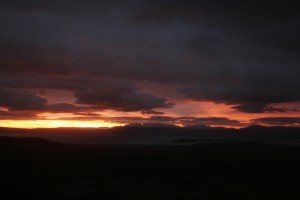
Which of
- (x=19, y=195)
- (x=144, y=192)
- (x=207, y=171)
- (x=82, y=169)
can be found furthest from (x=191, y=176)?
(x=19, y=195)

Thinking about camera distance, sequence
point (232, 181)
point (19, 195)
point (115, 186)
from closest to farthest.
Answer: point (19, 195) → point (115, 186) → point (232, 181)

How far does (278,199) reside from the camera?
36094mm

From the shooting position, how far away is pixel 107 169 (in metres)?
54.8

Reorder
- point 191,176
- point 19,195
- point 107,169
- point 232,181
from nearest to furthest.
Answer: point 19,195, point 232,181, point 191,176, point 107,169

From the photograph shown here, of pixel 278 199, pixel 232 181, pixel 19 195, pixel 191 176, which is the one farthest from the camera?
pixel 191 176

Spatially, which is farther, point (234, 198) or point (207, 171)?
point (207, 171)

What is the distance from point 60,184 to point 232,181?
22.4 meters

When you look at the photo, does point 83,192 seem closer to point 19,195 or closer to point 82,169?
point 19,195

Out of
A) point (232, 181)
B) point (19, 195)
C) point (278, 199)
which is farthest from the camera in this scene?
point (232, 181)

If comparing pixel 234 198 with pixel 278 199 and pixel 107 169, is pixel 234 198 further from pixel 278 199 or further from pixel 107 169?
pixel 107 169

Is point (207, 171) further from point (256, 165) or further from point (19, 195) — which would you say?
point (19, 195)

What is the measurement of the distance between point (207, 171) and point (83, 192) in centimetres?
2443

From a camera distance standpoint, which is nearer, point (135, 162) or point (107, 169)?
point (107, 169)

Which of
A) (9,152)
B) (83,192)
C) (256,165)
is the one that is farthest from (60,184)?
(256,165)
